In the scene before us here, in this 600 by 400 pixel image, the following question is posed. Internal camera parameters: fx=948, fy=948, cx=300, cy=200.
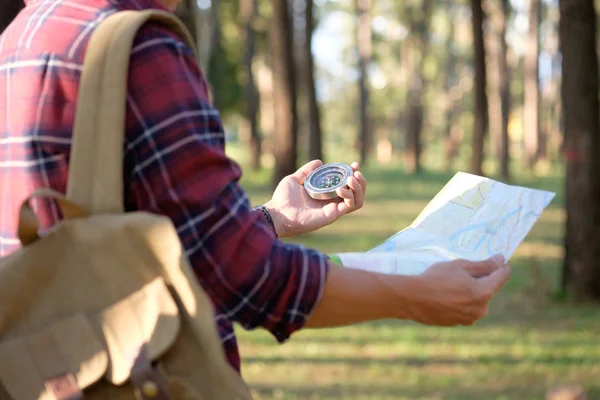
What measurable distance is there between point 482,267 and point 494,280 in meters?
0.04

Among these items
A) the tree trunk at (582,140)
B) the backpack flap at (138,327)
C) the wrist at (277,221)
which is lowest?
the tree trunk at (582,140)

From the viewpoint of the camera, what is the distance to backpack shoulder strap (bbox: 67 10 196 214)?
5.22 ft

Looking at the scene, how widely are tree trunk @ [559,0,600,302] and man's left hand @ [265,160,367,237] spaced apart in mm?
6940

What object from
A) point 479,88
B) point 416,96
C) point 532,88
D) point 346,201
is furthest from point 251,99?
point 346,201

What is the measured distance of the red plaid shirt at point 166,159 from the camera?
1647 millimetres

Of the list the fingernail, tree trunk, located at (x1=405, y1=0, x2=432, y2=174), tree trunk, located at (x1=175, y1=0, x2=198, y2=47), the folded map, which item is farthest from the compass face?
tree trunk, located at (x1=405, y1=0, x2=432, y2=174)

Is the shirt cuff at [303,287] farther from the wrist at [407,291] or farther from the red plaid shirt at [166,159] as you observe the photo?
the wrist at [407,291]

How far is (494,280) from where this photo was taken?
1879 mm

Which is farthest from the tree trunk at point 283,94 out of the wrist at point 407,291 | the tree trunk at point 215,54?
the tree trunk at point 215,54

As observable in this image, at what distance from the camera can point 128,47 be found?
162 centimetres

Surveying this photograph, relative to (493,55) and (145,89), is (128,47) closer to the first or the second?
(145,89)

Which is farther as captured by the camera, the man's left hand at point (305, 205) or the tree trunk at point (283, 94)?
the tree trunk at point (283, 94)

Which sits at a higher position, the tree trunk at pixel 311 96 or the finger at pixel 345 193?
the finger at pixel 345 193

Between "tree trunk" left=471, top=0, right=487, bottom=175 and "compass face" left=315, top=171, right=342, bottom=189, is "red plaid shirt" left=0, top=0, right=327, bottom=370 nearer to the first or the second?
"compass face" left=315, top=171, right=342, bottom=189
